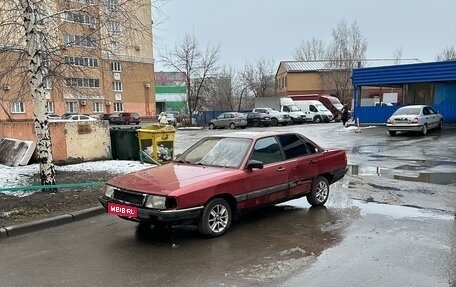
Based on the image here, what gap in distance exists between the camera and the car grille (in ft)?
18.5

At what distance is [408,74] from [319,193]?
72.7ft

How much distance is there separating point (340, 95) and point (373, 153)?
48.0 meters

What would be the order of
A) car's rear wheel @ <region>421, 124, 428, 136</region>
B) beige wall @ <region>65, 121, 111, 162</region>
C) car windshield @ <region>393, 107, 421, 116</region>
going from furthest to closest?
car windshield @ <region>393, 107, 421, 116</region>
car's rear wheel @ <region>421, 124, 428, 136</region>
beige wall @ <region>65, 121, 111, 162</region>

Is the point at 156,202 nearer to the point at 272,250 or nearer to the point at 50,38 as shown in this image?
the point at 272,250

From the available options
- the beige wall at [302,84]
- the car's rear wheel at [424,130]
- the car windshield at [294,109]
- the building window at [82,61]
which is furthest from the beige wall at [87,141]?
the beige wall at [302,84]

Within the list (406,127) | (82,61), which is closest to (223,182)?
(82,61)

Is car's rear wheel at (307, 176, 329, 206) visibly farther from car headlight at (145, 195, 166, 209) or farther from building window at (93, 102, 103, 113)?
building window at (93, 102, 103, 113)

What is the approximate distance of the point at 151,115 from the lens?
67.2m

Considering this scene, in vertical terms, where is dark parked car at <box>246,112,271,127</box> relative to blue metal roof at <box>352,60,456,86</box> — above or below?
below

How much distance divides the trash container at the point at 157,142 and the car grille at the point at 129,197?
6.71 m

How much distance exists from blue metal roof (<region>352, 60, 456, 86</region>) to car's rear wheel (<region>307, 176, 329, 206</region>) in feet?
69.9

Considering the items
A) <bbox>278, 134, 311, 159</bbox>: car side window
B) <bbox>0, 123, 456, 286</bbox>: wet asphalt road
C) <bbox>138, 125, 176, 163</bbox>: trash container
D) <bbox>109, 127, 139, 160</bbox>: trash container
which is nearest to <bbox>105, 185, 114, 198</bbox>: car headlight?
<bbox>0, 123, 456, 286</bbox>: wet asphalt road

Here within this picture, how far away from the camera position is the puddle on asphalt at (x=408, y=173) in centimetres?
1031

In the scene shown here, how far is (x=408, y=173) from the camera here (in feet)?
37.3
